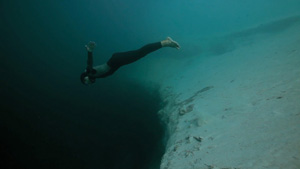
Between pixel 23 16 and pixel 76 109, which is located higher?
pixel 23 16

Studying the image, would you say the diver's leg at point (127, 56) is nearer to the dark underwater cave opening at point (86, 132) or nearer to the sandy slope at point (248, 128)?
the sandy slope at point (248, 128)

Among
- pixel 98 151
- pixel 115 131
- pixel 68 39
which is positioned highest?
pixel 68 39

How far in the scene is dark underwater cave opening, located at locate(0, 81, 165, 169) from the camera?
28.0 feet

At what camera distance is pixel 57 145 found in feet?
33.8

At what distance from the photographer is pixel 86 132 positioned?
11.0 metres

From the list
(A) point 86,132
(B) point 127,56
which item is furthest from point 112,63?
(A) point 86,132

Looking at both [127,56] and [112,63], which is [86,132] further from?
[127,56]

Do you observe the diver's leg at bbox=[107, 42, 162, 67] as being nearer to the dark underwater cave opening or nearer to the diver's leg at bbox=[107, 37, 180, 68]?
the diver's leg at bbox=[107, 37, 180, 68]

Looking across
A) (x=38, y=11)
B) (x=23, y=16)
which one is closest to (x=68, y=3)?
(x=38, y=11)

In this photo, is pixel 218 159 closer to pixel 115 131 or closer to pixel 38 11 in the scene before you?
pixel 115 131

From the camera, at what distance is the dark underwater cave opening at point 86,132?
28.0ft

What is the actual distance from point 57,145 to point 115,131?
3.57 m

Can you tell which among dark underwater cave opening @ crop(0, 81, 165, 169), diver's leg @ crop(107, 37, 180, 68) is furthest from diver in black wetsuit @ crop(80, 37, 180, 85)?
dark underwater cave opening @ crop(0, 81, 165, 169)

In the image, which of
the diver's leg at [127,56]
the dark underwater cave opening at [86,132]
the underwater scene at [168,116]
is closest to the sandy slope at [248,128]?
the underwater scene at [168,116]
